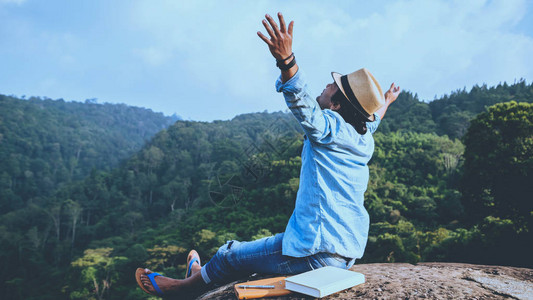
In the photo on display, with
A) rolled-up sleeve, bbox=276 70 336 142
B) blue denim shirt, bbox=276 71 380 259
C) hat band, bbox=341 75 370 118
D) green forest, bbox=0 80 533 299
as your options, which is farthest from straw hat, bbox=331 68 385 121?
green forest, bbox=0 80 533 299

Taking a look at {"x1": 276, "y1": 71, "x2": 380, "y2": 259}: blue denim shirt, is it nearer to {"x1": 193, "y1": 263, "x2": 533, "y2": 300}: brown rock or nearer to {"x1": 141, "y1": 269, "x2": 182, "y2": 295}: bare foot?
{"x1": 193, "y1": 263, "x2": 533, "y2": 300}: brown rock

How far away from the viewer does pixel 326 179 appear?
1755 millimetres

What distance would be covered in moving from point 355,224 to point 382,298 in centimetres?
37

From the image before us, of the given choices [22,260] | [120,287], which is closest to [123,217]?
[22,260]

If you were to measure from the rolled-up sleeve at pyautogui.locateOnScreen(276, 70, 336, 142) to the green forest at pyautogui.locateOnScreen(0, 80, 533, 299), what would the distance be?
8.23 m

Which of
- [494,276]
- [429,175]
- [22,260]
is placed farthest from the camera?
[22,260]

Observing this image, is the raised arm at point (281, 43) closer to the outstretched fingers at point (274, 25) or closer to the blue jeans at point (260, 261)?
the outstretched fingers at point (274, 25)

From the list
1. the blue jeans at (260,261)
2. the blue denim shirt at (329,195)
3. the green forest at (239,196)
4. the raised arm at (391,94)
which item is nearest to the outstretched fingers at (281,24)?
the blue denim shirt at (329,195)

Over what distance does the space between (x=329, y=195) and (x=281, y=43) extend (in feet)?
2.49

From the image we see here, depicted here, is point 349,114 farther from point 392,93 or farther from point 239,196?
point 239,196

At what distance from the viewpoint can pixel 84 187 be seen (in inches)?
1585

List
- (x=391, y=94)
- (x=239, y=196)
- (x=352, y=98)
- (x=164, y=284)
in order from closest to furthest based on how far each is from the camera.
→ 1. (x=352, y=98)
2. (x=164, y=284)
3. (x=391, y=94)
4. (x=239, y=196)

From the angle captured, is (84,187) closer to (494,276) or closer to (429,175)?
(429,175)

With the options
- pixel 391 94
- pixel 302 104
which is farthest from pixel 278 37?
pixel 391 94
